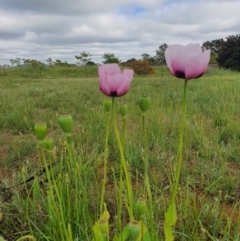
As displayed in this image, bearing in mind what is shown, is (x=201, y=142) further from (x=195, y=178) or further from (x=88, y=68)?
(x=88, y=68)

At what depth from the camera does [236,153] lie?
200cm

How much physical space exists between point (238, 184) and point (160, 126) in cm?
94

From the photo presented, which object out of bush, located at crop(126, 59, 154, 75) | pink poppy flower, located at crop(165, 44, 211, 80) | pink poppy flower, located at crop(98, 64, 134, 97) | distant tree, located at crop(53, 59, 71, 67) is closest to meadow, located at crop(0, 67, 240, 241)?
pink poppy flower, located at crop(98, 64, 134, 97)

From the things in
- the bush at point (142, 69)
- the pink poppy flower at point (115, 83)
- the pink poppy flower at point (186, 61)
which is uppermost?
the pink poppy flower at point (186, 61)

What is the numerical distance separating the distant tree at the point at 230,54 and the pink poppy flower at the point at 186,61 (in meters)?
21.4

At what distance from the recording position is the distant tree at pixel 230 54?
20656 mm

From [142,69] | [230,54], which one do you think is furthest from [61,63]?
[230,54]

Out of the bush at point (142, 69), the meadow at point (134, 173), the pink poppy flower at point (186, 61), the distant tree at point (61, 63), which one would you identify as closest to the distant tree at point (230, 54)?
the bush at point (142, 69)

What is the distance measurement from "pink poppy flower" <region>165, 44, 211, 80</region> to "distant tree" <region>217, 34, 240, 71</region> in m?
21.4

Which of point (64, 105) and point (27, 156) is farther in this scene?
point (64, 105)

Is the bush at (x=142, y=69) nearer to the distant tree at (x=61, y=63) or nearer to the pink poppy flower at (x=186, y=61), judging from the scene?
the distant tree at (x=61, y=63)

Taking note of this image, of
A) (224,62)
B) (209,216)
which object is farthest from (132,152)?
(224,62)

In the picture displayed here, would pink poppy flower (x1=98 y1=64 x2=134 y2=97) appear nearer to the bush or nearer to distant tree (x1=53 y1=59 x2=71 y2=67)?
the bush

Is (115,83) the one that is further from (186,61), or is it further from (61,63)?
(61,63)
